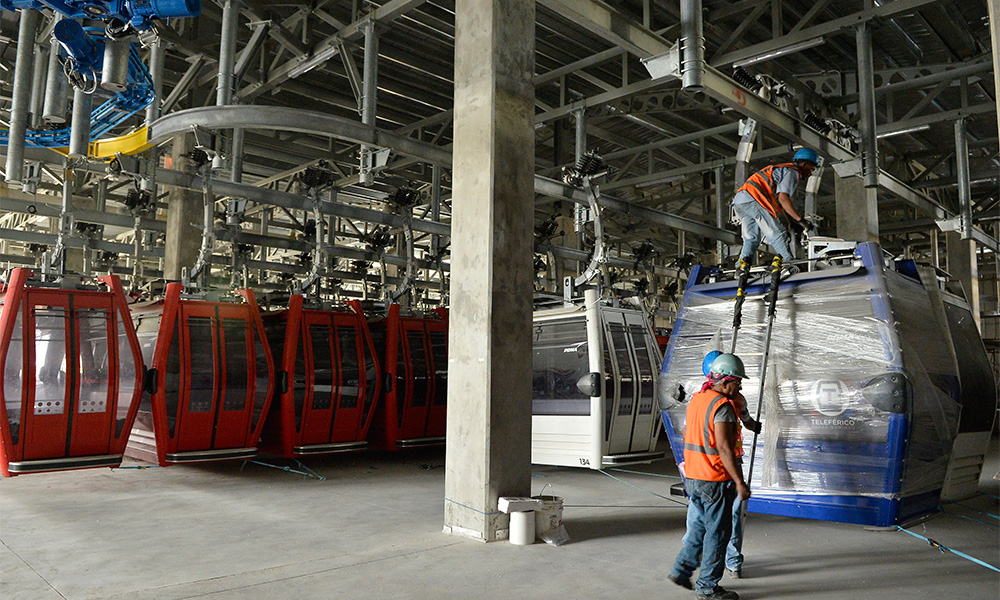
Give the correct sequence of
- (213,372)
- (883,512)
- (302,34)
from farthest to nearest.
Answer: (302,34), (213,372), (883,512)

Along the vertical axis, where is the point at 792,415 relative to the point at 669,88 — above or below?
below

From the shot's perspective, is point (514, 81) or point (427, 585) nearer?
point (427, 585)

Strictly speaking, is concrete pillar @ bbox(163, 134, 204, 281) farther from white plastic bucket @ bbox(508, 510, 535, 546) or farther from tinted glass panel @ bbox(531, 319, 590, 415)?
white plastic bucket @ bbox(508, 510, 535, 546)

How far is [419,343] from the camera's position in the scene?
11734 mm

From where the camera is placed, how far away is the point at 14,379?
782 cm

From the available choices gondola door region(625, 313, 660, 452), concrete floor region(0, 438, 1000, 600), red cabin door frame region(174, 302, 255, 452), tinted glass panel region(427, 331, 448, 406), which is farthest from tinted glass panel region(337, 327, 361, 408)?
gondola door region(625, 313, 660, 452)

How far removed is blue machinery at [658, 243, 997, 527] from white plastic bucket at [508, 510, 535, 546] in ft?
5.89

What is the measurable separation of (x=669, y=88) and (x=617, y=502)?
25.4ft

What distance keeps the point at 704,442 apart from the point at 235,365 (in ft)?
22.6

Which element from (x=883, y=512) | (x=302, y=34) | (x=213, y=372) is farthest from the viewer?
(x=302, y=34)

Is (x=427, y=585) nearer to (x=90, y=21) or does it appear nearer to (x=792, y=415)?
(x=792, y=415)

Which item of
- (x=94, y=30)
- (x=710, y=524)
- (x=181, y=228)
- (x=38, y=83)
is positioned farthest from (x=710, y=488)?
(x=181, y=228)

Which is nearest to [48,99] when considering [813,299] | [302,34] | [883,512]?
[302,34]

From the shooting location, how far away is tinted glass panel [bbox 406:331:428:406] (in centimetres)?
1152
